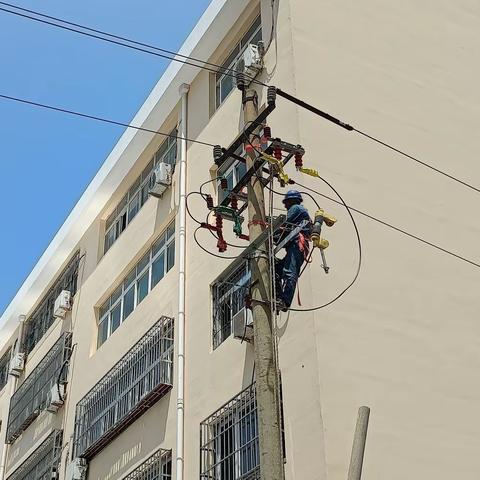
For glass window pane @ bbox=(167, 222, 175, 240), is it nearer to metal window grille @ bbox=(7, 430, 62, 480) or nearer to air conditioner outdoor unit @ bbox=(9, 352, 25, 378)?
metal window grille @ bbox=(7, 430, 62, 480)

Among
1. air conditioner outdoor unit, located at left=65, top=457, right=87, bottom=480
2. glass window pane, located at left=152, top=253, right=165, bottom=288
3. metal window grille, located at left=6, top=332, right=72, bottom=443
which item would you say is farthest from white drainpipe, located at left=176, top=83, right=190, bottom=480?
metal window grille, located at left=6, top=332, right=72, bottom=443

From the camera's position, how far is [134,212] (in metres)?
19.1

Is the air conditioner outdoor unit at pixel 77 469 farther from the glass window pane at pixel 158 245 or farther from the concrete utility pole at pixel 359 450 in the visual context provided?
the concrete utility pole at pixel 359 450

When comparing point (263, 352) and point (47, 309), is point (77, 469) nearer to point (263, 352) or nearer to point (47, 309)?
point (47, 309)

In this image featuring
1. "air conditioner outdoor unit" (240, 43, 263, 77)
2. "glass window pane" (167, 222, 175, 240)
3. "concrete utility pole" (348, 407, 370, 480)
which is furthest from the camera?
"glass window pane" (167, 222, 175, 240)

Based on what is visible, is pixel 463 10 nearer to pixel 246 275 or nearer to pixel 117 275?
pixel 246 275

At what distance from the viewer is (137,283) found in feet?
58.5

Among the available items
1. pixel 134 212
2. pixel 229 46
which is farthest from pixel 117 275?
pixel 229 46

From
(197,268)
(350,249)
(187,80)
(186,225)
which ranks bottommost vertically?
(350,249)

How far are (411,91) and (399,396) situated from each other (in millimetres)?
5523

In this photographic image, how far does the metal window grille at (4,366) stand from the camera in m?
25.5

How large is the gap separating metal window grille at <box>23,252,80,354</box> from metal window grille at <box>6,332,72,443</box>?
4.11 feet

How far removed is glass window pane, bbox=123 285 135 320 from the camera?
699 inches

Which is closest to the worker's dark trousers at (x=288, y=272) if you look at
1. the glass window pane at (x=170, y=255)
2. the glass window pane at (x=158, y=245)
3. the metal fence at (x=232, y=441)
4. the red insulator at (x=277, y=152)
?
the red insulator at (x=277, y=152)
